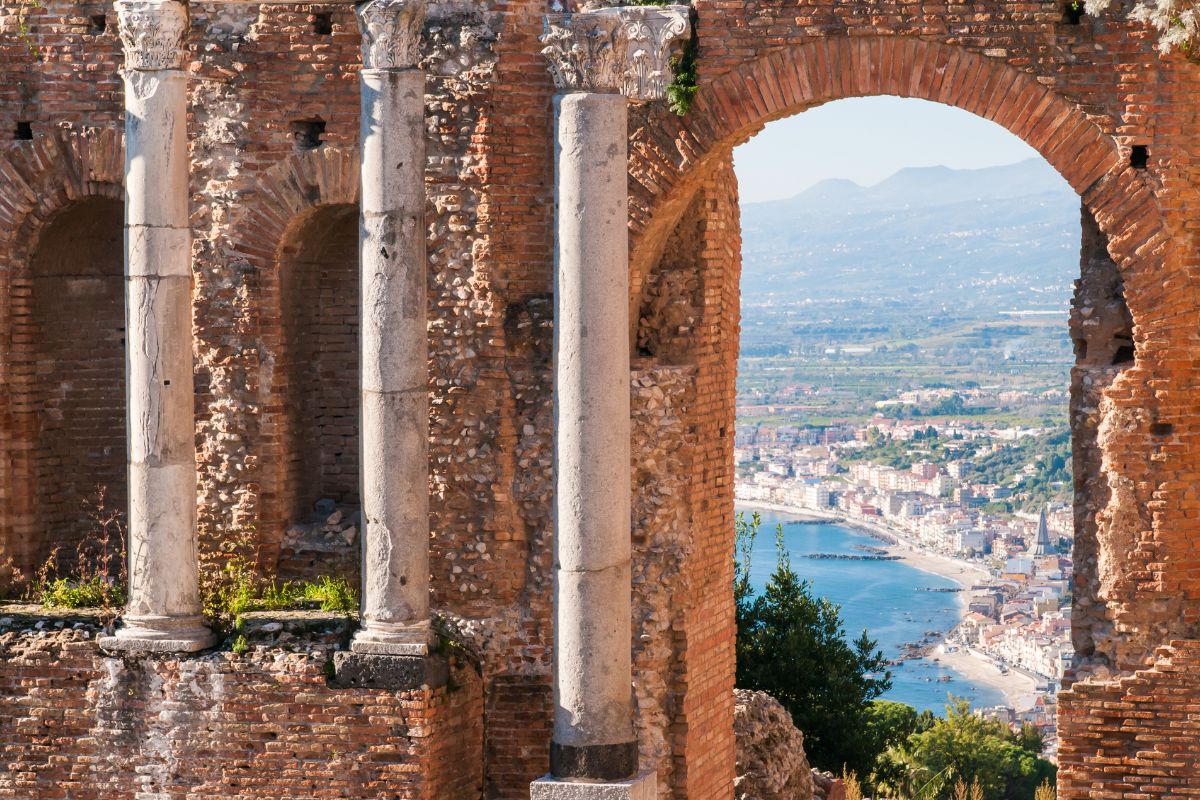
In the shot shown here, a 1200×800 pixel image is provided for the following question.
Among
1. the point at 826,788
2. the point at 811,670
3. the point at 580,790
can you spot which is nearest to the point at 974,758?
the point at 811,670

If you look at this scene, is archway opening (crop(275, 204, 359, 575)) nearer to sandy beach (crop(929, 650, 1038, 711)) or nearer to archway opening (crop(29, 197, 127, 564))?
archway opening (crop(29, 197, 127, 564))

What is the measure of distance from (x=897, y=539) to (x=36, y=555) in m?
39.2

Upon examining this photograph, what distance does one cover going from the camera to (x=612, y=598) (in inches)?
498

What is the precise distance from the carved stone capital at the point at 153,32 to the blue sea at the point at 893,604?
2532 centimetres

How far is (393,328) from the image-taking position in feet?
42.9

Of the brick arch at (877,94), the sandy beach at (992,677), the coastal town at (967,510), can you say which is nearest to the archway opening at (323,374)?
the brick arch at (877,94)

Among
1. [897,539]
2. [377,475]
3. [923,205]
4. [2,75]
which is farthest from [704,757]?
[923,205]

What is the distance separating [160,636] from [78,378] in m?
3.38

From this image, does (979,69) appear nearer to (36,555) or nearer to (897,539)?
(36,555)

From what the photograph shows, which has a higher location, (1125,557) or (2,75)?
(2,75)

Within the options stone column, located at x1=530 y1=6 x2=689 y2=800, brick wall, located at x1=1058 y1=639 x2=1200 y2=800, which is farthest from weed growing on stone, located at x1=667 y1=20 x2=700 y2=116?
brick wall, located at x1=1058 y1=639 x2=1200 y2=800

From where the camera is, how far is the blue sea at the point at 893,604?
129 feet

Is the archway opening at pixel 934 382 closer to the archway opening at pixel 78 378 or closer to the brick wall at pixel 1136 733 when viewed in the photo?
the brick wall at pixel 1136 733

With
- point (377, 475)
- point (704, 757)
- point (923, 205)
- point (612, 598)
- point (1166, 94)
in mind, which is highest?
point (923, 205)
